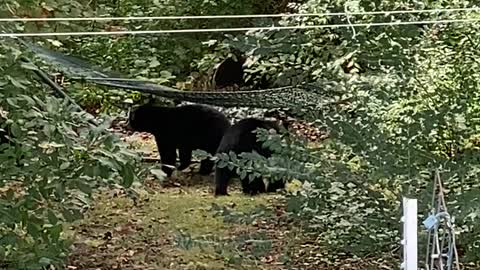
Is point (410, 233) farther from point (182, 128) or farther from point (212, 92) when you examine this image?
point (182, 128)

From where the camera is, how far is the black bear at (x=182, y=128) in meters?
5.31

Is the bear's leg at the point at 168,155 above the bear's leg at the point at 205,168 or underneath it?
above

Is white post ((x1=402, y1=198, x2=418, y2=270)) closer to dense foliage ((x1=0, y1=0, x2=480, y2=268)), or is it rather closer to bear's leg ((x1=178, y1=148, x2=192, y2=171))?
dense foliage ((x1=0, y1=0, x2=480, y2=268))

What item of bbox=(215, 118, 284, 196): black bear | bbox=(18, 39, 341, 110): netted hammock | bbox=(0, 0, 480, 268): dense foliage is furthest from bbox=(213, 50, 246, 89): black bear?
bbox=(18, 39, 341, 110): netted hammock

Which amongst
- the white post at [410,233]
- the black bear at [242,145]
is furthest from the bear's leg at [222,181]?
the white post at [410,233]

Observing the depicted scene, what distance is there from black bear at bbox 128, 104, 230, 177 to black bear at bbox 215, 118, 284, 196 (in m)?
0.39

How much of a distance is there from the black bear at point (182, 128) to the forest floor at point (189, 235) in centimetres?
30

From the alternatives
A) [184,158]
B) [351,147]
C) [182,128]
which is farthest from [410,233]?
[184,158]

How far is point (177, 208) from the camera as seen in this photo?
4613 mm

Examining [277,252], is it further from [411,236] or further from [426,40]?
[411,236]

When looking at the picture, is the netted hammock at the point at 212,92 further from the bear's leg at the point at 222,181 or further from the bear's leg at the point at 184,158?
the bear's leg at the point at 184,158

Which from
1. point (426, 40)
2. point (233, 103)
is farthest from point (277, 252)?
point (426, 40)

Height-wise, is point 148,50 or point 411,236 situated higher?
point 148,50

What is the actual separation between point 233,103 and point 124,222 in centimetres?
140
